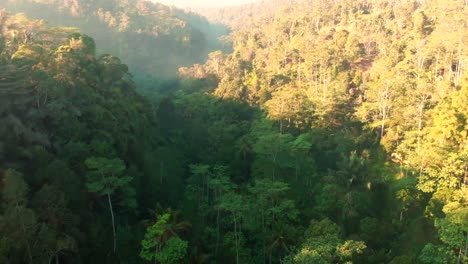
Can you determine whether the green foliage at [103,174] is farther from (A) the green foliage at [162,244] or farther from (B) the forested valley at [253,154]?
(A) the green foliage at [162,244]

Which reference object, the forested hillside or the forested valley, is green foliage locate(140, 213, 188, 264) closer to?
the forested valley

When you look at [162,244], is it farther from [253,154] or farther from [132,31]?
[132,31]

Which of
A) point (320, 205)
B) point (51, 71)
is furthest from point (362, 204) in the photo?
point (51, 71)

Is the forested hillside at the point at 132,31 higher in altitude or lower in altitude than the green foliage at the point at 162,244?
higher

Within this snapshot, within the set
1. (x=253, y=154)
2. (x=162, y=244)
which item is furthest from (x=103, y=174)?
(x=253, y=154)

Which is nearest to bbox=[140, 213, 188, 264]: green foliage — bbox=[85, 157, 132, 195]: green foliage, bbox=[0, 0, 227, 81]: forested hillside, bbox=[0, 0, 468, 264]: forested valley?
bbox=[0, 0, 468, 264]: forested valley

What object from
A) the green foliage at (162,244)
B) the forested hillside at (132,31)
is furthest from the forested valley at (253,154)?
the forested hillside at (132,31)

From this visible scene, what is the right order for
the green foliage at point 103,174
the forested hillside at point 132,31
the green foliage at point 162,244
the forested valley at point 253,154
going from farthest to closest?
the forested hillside at point 132,31 → the green foliage at point 103,174 → the forested valley at point 253,154 → the green foliage at point 162,244

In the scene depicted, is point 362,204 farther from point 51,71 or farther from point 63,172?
point 51,71
